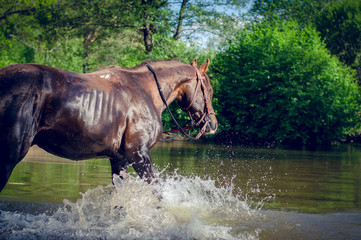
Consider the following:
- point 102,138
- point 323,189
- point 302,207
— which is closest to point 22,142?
point 102,138

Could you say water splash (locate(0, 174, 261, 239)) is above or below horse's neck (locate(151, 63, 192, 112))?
below

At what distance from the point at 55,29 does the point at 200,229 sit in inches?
1098

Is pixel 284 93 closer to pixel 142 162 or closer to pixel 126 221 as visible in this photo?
pixel 142 162

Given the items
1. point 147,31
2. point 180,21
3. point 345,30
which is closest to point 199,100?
point 147,31

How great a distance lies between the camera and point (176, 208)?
648 cm

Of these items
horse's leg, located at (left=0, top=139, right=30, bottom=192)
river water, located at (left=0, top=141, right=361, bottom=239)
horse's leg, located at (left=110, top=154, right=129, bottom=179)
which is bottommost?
river water, located at (left=0, top=141, right=361, bottom=239)

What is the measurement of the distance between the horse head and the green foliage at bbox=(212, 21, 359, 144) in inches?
782

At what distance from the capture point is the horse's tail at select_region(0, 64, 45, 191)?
422cm

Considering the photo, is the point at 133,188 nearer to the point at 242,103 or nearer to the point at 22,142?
the point at 22,142

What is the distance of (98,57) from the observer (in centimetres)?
4338

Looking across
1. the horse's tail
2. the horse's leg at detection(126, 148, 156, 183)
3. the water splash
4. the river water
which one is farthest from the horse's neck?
the horse's tail

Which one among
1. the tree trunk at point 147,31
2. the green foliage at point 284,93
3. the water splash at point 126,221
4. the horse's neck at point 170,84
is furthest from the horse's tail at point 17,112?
the tree trunk at point 147,31

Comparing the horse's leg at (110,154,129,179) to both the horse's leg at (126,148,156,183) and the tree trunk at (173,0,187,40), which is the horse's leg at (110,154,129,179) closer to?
the horse's leg at (126,148,156,183)

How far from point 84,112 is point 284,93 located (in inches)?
895
